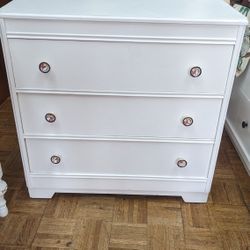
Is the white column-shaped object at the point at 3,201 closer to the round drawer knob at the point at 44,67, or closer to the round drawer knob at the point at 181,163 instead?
the round drawer knob at the point at 44,67

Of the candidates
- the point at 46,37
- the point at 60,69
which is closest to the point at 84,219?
the point at 60,69

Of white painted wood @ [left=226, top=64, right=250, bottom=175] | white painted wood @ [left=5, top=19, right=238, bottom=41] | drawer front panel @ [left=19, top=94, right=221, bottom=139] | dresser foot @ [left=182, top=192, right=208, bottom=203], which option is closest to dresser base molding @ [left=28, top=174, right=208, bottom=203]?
dresser foot @ [left=182, top=192, right=208, bottom=203]

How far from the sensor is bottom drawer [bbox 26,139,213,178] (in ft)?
3.82

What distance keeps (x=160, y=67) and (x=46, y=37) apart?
38cm

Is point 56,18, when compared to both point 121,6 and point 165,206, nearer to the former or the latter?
point 121,6

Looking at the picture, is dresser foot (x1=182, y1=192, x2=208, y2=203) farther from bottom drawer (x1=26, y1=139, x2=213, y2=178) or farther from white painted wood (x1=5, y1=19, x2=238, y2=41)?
white painted wood (x1=5, y1=19, x2=238, y2=41)

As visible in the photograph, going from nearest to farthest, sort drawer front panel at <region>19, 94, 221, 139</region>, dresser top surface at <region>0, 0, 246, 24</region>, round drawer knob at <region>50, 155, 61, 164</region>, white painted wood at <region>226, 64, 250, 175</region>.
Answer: dresser top surface at <region>0, 0, 246, 24</region> → drawer front panel at <region>19, 94, 221, 139</region> → round drawer knob at <region>50, 155, 61, 164</region> → white painted wood at <region>226, 64, 250, 175</region>

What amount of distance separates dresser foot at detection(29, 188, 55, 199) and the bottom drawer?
110 mm

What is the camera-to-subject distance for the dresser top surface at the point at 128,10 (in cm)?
92

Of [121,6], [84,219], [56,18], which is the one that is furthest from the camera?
[84,219]

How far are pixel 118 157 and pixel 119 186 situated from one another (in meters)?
0.14

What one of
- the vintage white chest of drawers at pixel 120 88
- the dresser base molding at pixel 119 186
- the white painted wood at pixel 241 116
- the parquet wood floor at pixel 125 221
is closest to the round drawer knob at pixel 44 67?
the vintage white chest of drawers at pixel 120 88

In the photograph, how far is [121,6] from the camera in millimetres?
1047

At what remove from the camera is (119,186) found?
4.14ft
